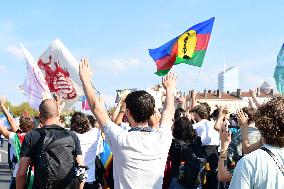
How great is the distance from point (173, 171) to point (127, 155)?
6.74 feet

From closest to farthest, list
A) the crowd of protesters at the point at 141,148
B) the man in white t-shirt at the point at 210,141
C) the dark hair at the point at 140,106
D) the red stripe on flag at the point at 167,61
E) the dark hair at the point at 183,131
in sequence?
the crowd of protesters at the point at 141,148 < the dark hair at the point at 140,106 < the dark hair at the point at 183,131 < the man in white t-shirt at the point at 210,141 < the red stripe on flag at the point at 167,61

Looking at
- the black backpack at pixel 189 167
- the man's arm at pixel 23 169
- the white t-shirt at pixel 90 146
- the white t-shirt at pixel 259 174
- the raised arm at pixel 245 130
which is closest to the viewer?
the white t-shirt at pixel 259 174

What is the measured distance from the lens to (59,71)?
970 centimetres

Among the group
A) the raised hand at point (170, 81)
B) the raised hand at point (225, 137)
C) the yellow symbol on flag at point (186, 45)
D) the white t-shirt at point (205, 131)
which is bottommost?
the white t-shirt at point (205, 131)

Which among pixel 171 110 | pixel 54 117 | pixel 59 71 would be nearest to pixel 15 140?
pixel 54 117

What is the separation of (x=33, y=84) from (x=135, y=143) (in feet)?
20.0

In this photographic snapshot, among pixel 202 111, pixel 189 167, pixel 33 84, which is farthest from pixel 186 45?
pixel 189 167

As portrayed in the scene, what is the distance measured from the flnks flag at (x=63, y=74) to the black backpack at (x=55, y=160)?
15.7 ft

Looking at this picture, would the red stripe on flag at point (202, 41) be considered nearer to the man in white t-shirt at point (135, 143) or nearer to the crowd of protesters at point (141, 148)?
the crowd of protesters at point (141, 148)

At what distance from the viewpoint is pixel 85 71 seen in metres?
3.86

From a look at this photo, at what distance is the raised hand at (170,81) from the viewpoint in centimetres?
430

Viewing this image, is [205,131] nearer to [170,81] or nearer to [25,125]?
[25,125]

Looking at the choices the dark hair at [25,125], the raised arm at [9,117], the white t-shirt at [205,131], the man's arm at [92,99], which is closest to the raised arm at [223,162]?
the man's arm at [92,99]

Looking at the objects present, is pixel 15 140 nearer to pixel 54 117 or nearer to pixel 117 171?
pixel 54 117
